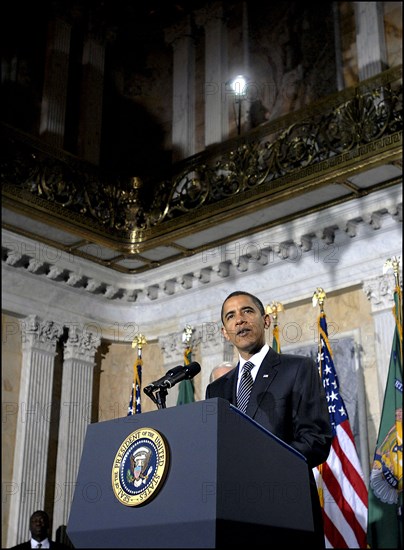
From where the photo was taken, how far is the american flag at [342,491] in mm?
7449

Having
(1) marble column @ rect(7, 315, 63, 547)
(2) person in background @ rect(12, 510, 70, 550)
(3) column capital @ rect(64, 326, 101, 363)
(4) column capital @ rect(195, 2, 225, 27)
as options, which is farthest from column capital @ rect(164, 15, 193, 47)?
(2) person in background @ rect(12, 510, 70, 550)

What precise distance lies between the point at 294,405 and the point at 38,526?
580 centimetres

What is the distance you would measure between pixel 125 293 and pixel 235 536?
856 cm

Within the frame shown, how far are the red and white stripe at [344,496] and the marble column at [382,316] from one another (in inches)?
34.5

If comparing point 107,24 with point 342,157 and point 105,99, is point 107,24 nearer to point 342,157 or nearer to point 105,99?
point 105,99

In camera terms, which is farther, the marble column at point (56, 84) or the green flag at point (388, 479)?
the marble column at point (56, 84)

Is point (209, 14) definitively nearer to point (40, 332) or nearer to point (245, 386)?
point (40, 332)

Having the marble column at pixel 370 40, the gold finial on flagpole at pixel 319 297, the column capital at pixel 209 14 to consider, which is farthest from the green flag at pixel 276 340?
the column capital at pixel 209 14

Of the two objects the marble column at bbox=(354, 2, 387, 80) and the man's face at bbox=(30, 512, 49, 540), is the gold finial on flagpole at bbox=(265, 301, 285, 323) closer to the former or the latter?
the marble column at bbox=(354, 2, 387, 80)

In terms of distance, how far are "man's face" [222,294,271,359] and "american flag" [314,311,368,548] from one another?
4.54 m

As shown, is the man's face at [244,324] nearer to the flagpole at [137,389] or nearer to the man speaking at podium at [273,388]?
the man speaking at podium at [273,388]

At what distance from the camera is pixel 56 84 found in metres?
11.9

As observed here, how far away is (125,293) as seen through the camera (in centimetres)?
1098

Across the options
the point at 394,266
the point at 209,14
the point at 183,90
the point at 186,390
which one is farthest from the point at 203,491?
the point at 209,14
